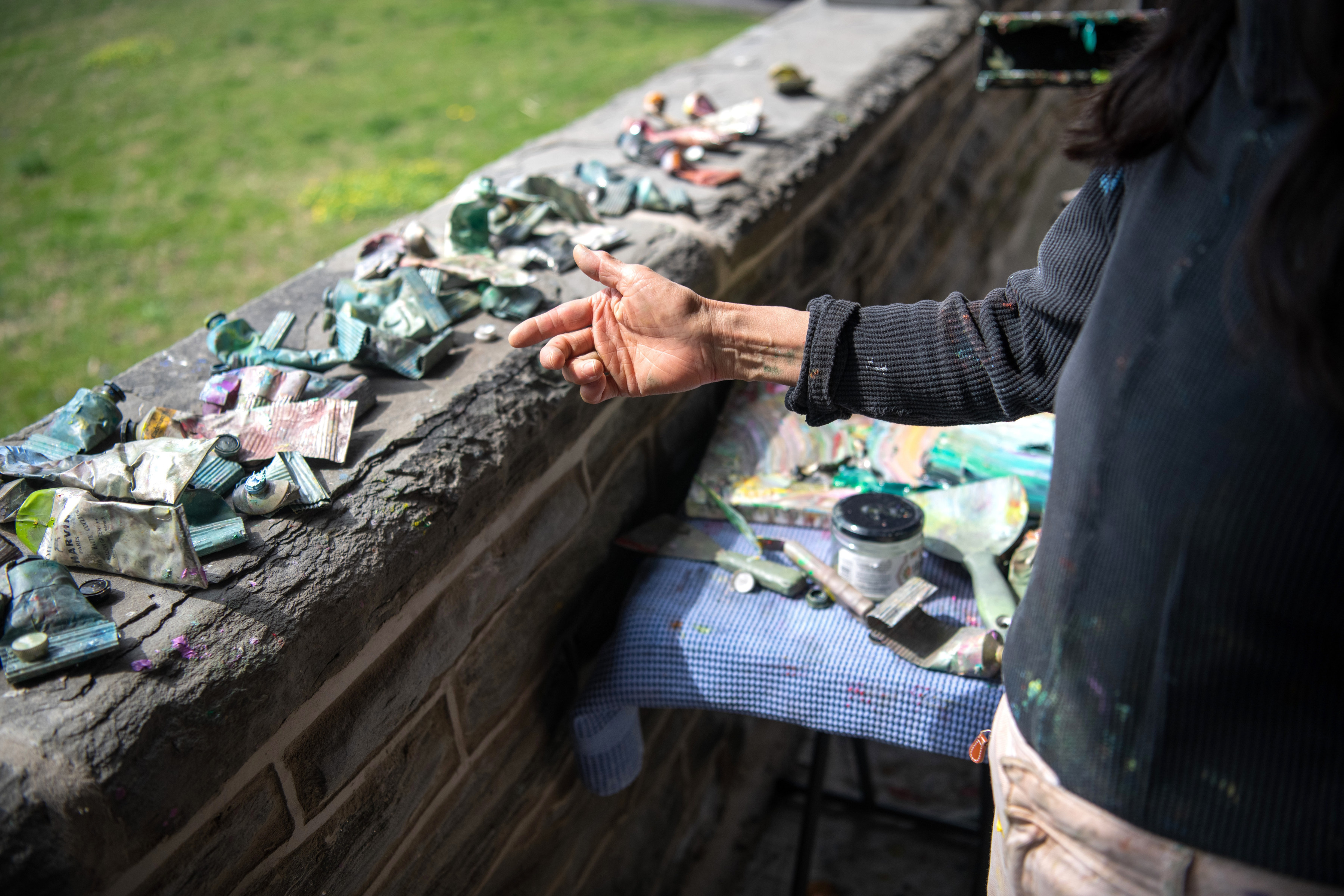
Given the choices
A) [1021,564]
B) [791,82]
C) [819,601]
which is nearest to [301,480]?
[819,601]

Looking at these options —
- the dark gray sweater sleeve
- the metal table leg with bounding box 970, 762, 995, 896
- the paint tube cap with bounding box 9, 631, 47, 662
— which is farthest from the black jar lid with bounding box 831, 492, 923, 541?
the paint tube cap with bounding box 9, 631, 47, 662

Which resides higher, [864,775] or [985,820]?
[985,820]

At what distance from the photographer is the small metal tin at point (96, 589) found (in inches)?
41.5

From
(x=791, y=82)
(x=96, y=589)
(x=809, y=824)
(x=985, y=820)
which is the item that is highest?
(x=791, y=82)

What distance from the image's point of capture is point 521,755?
1.57 metres

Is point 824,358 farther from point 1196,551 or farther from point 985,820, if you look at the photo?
point 985,820

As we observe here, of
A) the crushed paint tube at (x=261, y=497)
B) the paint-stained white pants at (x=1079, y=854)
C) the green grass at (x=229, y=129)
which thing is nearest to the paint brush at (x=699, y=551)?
the paint-stained white pants at (x=1079, y=854)

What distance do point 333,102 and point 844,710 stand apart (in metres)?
5.43

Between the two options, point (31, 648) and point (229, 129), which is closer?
point (31, 648)

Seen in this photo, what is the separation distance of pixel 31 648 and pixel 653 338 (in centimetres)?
81

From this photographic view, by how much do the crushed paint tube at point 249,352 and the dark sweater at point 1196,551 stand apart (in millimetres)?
1109

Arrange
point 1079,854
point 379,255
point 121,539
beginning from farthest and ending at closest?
point 379,255, point 121,539, point 1079,854

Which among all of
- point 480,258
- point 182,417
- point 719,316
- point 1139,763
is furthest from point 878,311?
point 182,417

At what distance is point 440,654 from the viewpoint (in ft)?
4.35
